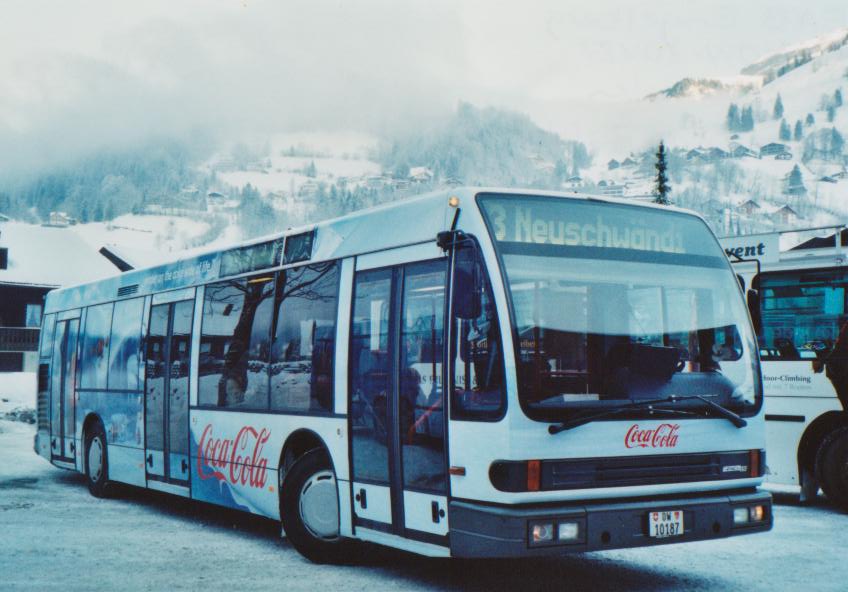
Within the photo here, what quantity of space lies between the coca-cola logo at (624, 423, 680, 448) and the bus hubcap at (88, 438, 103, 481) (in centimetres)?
866

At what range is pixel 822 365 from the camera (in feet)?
38.6

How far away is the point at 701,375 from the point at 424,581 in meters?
2.50

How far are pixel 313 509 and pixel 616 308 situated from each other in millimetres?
3093

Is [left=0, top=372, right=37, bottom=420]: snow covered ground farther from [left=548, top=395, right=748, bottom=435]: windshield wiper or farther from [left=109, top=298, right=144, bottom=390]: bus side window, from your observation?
[left=548, top=395, right=748, bottom=435]: windshield wiper

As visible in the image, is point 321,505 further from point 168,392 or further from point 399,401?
point 168,392

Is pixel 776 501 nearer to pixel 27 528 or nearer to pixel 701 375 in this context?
pixel 701 375

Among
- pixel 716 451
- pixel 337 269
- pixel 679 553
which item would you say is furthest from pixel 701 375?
pixel 337 269

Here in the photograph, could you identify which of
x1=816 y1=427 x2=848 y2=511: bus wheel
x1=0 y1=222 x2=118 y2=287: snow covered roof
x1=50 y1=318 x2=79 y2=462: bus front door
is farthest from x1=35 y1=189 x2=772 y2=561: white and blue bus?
x1=0 y1=222 x2=118 y2=287: snow covered roof

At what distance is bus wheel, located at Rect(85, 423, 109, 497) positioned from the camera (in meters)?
13.5

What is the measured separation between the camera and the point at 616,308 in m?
7.05

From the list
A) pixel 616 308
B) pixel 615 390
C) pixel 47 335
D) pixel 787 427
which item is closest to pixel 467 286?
pixel 616 308

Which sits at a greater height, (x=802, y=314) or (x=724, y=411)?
(x=802, y=314)

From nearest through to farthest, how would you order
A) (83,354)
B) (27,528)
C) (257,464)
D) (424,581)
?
(424,581) < (257,464) < (27,528) < (83,354)

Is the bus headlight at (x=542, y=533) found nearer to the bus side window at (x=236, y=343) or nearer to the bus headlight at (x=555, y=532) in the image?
the bus headlight at (x=555, y=532)
